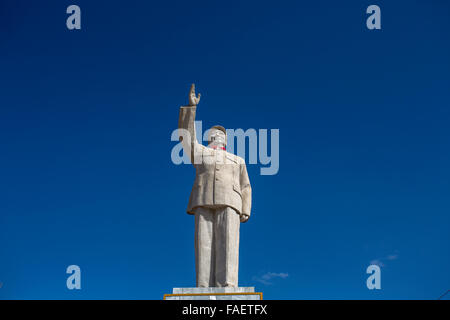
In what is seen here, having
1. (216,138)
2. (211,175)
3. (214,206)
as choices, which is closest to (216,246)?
(214,206)

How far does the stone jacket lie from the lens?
11344mm

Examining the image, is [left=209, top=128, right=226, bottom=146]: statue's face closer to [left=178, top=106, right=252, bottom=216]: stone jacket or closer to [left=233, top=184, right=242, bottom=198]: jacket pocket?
[left=178, top=106, right=252, bottom=216]: stone jacket

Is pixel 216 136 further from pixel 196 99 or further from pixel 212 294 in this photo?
pixel 212 294

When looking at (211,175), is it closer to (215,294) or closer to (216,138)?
(216,138)

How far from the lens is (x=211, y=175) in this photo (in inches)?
455

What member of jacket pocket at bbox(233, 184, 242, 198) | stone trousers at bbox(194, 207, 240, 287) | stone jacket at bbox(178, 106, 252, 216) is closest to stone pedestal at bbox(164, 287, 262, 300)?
stone trousers at bbox(194, 207, 240, 287)

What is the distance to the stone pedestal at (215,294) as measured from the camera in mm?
10200

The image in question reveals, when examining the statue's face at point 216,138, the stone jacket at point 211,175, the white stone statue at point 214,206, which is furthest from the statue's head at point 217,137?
the stone jacket at point 211,175

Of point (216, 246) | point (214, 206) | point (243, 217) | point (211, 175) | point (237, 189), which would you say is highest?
point (211, 175)

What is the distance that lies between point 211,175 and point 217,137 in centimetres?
112

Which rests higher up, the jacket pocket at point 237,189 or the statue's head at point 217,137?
the statue's head at point 217,137

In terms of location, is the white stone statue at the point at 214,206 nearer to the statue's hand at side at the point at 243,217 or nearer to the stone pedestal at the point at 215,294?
the statue's hand at side at the point at 243,217
